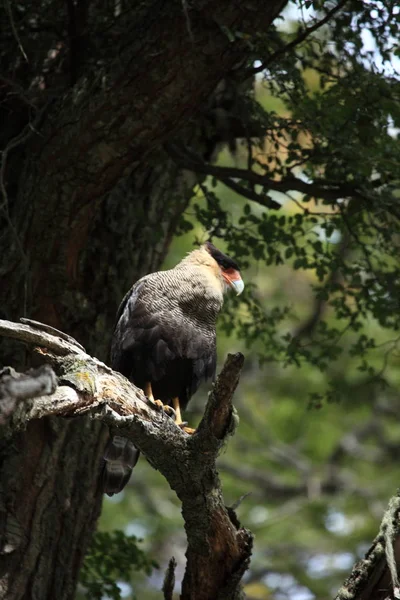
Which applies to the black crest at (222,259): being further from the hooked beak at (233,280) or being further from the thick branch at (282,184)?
the thick branch at (282,184)

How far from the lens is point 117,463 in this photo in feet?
14.5

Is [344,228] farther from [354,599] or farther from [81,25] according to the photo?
[354,599]

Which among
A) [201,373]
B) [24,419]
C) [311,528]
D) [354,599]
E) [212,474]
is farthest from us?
[311,528]

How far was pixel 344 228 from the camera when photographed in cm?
493

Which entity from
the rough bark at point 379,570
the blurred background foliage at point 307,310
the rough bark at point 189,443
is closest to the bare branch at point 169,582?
the rough bark at point 189,443

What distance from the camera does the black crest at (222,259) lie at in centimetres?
502

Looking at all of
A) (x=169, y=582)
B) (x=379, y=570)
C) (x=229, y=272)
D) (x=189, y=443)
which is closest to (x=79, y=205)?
(x=229, y=272)

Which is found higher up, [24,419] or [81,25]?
[81,25]

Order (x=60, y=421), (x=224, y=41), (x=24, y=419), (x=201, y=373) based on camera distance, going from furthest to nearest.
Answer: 1. (x=201, y=373)
2. (x=60, y=421)
3. (x=224, y=41)
4. (x=24, y=419)

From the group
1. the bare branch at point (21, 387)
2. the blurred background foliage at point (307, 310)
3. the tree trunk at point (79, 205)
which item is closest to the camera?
the bare branch at point (21, 387)

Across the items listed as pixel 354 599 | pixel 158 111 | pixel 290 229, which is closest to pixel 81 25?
pixel 158 111

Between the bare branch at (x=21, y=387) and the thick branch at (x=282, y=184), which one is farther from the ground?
the thick branch at (x=282, y=184)

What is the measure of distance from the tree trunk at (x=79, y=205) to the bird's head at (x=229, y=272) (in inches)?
25.6

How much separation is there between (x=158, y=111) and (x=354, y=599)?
2209 mm
